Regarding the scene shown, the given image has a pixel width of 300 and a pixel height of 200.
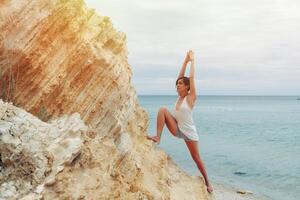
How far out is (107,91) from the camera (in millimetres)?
6875

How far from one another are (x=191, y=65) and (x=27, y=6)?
3481mm

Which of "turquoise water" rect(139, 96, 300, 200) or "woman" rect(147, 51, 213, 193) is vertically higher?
"woman" rect(147, 51, 213, 193)

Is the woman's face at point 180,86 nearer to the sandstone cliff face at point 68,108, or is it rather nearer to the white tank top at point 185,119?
the white tank top at point 185,119

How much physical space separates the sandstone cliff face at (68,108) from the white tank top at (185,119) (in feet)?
3.17

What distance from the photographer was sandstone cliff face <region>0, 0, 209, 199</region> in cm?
433

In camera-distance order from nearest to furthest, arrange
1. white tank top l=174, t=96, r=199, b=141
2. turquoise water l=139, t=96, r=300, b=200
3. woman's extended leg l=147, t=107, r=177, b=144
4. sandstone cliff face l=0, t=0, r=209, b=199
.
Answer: sandstone cliff face l=0, t=0, r=209, b=199 → woman's extended leg l=147, t=107, r=177, b=144 → white tank top l=174, t=96, r=199, b=141 → turquoise water l=139, t=96, r=300, b=200

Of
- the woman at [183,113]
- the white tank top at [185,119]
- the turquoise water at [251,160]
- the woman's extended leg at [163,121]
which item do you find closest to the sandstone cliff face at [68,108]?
the woman's extended leg at [163,121]

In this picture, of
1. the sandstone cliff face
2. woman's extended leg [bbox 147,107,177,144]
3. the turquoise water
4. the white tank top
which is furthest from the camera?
the turquoise water

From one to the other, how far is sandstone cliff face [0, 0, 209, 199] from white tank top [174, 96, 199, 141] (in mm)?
966

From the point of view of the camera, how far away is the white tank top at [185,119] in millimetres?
8211

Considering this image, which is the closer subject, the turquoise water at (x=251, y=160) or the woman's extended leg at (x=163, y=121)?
the woman's extended leg at (x=163, y=121)

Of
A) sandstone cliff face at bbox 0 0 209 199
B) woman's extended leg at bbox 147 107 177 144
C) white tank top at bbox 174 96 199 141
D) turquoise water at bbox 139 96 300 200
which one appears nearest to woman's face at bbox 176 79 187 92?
white tank top at bbox 174 96 199 141

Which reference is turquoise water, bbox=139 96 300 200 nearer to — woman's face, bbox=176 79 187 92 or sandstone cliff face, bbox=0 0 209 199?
woman's face, bbox=176 79 187 92

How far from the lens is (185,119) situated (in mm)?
8352
